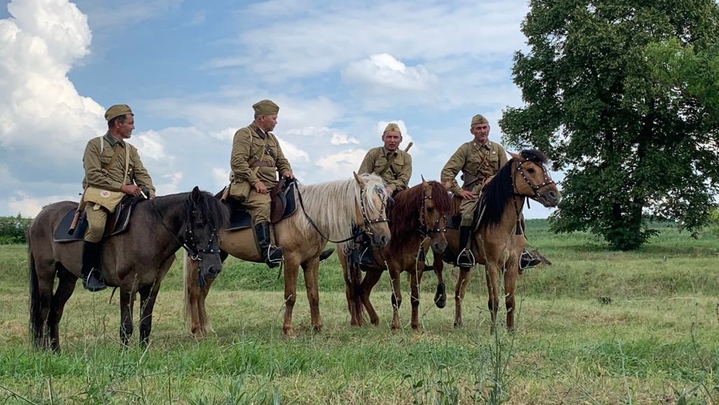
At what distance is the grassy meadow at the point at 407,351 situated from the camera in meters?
4.40

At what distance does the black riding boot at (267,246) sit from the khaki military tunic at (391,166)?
2331 mm

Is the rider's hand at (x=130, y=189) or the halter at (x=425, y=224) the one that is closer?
the rider's hand at (x=130, y=189)

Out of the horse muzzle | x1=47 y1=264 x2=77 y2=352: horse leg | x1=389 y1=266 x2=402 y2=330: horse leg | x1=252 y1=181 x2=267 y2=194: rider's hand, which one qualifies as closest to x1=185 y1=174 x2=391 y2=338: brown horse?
x1=252 y1=181 x2=267 y2=194: rider's hand

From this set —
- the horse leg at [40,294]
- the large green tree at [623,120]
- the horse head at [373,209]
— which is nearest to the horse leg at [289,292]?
the horse head at [373,209]

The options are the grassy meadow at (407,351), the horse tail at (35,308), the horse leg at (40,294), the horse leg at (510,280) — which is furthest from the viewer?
the horse leg at (510,280)

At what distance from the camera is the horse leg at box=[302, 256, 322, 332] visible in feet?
32.3

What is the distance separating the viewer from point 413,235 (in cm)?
1020

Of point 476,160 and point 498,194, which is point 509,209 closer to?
point 498,194

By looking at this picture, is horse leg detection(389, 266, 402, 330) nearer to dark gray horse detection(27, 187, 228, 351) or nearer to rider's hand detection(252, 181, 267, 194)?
rider's hand detection(252, 181, 267, 194)

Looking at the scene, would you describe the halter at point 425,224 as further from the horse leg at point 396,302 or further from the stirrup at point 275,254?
the stirrup at point 275,254

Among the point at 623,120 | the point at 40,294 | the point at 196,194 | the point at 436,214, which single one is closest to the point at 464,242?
the point at 436,214

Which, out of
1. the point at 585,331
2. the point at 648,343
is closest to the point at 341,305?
the point at 585,331

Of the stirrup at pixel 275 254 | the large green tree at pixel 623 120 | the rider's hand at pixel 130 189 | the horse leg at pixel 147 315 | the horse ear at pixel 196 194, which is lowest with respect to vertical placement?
the horse leg at pixel 147 315

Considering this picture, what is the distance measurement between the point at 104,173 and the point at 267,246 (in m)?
2.50
